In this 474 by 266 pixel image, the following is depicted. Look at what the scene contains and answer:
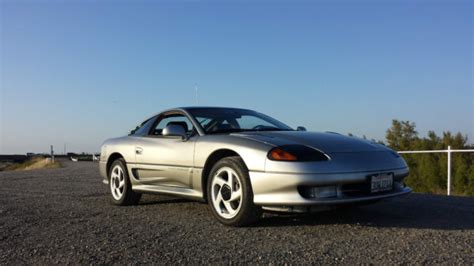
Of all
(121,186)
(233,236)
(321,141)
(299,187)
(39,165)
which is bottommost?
(39,165)

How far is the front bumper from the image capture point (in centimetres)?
392

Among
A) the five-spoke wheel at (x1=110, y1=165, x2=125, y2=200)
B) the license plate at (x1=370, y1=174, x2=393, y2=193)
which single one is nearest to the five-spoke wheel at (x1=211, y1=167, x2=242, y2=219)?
the license plate at (x1=370, y1=174, x2=393, y2=193)

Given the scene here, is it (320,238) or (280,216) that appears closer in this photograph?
(320,238)

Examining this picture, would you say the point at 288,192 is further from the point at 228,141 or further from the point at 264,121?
the point at 264,121

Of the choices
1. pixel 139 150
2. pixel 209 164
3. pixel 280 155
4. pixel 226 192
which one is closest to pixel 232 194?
pixel 226 192

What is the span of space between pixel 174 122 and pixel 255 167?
1852 mm

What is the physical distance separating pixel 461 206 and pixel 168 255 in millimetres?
3917

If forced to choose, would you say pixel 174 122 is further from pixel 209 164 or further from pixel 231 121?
pixel 209 164

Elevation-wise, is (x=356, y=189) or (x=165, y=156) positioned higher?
(x=165, y=156)

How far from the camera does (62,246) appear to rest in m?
3.67

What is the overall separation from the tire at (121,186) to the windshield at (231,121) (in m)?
1.34

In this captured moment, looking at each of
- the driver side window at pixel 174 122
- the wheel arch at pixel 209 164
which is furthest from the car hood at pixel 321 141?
the driver side window at pixel 174 122

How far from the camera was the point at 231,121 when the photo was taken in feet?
18.2

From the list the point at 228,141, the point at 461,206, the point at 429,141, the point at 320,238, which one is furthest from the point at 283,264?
the point at 429,141
